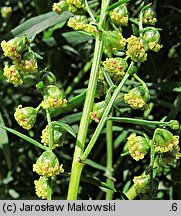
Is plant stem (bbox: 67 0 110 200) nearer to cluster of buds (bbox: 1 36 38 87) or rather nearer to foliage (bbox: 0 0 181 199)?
cluster of buds (bbox: 1 36 38 87)

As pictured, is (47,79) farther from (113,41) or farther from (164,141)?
(164,141)

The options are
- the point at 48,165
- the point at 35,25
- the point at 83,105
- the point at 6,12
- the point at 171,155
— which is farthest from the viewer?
the point at 6,12

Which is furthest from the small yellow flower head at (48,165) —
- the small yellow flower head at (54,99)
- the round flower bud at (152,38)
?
the round flower bud at (152,38)

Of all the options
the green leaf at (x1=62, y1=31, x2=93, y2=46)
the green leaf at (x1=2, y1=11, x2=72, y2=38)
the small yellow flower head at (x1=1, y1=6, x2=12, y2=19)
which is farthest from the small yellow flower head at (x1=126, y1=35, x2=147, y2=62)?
the small yellow flower head at (x1=1, y1=6, x2=12, y2=19)

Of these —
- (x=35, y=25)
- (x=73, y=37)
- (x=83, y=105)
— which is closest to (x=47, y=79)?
(x=83, y=105)

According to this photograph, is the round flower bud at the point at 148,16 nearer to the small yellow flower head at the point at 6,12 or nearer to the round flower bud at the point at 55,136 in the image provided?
the round flower bud at the point at 55,136

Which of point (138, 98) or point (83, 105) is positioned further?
point (83, 105)

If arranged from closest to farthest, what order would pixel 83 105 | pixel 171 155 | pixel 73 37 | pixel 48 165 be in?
pixel 48 165 → pixel 171 155 → pixel 83 105 → pixel 73 37
